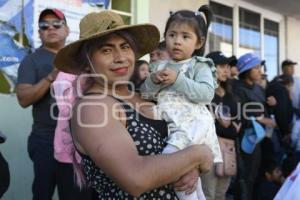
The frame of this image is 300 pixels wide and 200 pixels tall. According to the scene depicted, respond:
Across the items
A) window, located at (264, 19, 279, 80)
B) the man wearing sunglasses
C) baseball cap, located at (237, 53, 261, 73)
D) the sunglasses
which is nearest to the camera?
the man wearing sunglasses

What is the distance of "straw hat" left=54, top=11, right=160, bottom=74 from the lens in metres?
1.84

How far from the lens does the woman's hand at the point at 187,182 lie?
1841 mm

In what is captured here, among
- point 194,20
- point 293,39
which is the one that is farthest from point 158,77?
point 293,39

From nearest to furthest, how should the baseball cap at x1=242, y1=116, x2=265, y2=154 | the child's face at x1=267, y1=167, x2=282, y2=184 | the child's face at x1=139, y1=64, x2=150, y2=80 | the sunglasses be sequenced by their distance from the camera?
1. the sunglasses
2. the child's face at x1=139, y1=64, x2=150, y2=80
3. the baseball cap at x1=242, y1=116, x2=265, y2=154
4. the child's face at x1=267, y1=167, x2=282, y2=184

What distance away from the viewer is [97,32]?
5.98 feet

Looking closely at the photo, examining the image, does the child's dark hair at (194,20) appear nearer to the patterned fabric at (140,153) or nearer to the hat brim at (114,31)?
the hat brim at (114,31)

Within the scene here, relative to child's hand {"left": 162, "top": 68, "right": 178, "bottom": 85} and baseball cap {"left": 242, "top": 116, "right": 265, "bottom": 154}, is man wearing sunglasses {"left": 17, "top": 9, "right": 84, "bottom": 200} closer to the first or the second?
child's hand {"left": 162, "top": 68, "right": 178, "bottom": 85}

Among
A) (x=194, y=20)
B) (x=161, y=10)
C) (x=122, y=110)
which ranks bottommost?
(x=122, y=110)

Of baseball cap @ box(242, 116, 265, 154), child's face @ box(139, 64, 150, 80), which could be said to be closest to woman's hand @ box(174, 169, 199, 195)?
child's face @ box(139, 64, 150, 80)

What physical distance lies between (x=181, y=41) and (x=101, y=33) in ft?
2.47

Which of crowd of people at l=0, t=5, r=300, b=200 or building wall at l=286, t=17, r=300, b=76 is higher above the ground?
building wall at l=286, t=17, r=300, b=76

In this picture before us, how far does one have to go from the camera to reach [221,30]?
9164 mm

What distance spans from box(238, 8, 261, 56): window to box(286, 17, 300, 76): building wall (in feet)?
4.09

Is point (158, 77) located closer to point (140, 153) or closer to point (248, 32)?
point (140, 153)
